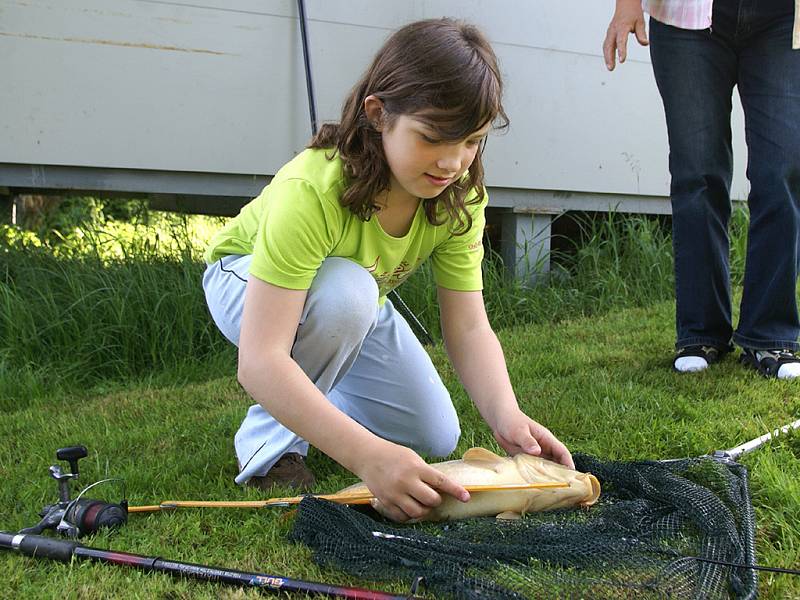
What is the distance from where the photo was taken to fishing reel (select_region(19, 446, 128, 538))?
177 cm

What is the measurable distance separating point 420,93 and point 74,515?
1.13 meters

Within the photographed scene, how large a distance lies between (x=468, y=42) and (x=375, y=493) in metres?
0.92

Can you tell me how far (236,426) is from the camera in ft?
8.88

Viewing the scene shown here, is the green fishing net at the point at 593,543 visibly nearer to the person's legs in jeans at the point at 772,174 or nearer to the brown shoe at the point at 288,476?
A: the brown shoe at the point at 288,476

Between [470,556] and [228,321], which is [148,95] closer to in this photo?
[228,321]

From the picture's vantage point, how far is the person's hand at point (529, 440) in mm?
1835

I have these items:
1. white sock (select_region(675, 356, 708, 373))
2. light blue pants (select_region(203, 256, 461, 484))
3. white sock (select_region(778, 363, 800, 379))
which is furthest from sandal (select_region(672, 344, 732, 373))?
light blue pants (select_region(203, 256, 461, 484))

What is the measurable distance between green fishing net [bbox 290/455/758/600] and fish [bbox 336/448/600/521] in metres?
0.02

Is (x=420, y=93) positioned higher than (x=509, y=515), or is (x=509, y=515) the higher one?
(x=420, y=93)

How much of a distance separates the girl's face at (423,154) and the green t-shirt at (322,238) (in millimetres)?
166

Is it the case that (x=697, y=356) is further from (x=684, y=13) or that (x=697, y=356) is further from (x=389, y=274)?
(x=389, y=274)

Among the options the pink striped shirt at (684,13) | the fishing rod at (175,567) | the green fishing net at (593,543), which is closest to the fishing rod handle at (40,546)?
the fishing rod at (175,567)

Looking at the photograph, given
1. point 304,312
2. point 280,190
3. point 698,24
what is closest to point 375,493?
point 304,312

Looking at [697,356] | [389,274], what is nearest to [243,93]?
[389,274]
